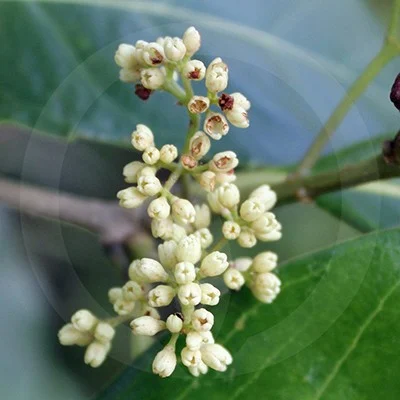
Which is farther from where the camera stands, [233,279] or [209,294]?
[233,279]

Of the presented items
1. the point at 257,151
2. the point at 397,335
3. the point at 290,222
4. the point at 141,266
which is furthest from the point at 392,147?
the point at 290,222

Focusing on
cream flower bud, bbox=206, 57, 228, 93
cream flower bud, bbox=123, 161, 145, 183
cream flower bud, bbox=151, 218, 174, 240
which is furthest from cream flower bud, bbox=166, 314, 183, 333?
cream flower bud, bbox=206, 57, 228, 93

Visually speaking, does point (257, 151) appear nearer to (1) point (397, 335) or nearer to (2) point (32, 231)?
(2) point (32, 231)

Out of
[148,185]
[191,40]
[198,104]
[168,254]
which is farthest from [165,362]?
[191,40]

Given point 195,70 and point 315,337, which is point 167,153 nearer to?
point 195,70

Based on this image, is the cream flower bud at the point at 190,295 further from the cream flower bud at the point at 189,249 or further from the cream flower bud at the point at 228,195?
the cream flower bud at the point at 228,195

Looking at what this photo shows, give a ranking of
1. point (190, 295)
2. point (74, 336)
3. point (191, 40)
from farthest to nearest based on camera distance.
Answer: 1. point (74, 336)
2. point (191, 40)
3. point (190, 295)
